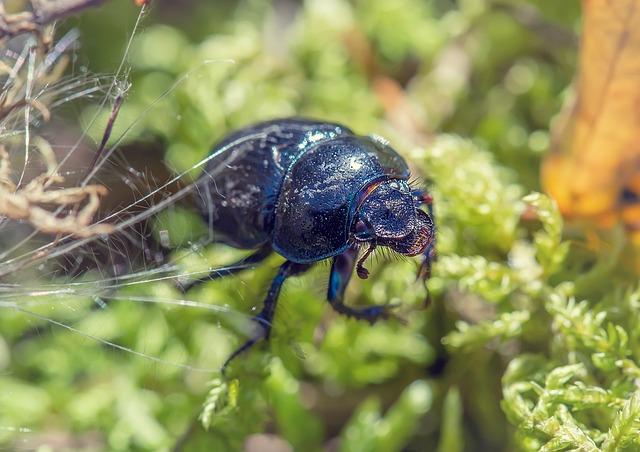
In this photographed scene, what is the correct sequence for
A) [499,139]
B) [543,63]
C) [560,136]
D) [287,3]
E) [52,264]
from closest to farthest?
[52,264] → [560,136] → [499,139] → [543,63] → [287,3]

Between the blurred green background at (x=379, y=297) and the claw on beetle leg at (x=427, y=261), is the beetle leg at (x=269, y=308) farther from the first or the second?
the claw on beetle leg at (x=427, y=261)

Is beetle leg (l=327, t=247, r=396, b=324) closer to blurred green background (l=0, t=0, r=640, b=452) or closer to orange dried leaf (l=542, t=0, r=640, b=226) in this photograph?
blurred green background (l=0, t=0, r=640, b=452)

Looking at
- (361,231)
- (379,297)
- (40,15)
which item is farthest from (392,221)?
(40,15)

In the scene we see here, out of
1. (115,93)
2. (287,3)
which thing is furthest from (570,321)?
(287,3)

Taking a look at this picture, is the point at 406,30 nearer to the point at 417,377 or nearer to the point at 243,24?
the point at 243,24

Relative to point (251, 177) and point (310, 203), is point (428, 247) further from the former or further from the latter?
point (251, 177)

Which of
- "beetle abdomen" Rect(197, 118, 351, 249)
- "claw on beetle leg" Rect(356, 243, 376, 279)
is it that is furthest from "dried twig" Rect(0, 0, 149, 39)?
"claw on beetle leg" Rect(356, 243, 376, 279)

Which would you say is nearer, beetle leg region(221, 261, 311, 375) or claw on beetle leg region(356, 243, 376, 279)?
claw on beetle leg region(356, 243, 376, 279)
